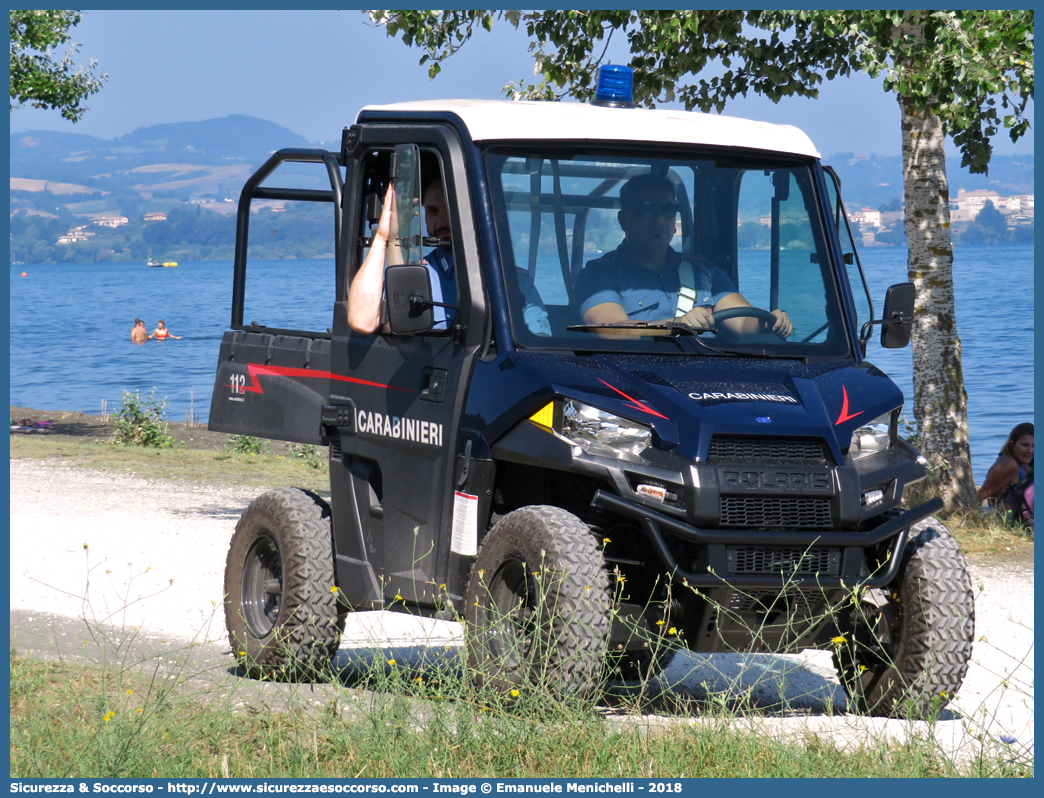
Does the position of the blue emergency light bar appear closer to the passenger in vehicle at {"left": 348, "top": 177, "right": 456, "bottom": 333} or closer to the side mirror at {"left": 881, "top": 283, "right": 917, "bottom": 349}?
the passenger in vehicle at {"left": 348, "top": 177, "right": 456, "bottom": 333}

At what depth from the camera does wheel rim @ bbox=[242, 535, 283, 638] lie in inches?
271

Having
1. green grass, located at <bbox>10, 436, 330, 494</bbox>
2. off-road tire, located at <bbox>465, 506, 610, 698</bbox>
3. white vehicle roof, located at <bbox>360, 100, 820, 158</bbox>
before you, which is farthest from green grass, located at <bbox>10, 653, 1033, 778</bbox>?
green grass, located at <bbox>10, 436, 330, 494</bbox>

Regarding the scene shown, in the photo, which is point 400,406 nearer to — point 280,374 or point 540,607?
point 280,374

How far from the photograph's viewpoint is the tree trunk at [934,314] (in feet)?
40.2

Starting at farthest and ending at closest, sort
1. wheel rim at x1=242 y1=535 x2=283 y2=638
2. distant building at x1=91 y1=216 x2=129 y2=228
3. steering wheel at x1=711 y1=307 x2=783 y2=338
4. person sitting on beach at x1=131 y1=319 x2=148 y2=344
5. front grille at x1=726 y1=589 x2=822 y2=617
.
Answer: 1. distant building at x1=91 y1=216 x2=129 y2=228
2. person sitting on beach at x1=131 y1=319 x2=148 y2=344
3. wheel rim at x1=242 y1=535 x2=283 y2=638
4. steering wheel at x1=711 y1=307 x2=783 y2=338
5. front grille at x1=726 y1=589 x2=822 y2=617

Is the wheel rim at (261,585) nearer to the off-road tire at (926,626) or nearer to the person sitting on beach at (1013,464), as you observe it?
the off-road tire at (926,626)

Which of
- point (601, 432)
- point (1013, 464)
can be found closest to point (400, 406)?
point (601, 432)

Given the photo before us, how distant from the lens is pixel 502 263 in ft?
18.3

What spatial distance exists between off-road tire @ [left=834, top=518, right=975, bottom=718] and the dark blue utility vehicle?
12 mm

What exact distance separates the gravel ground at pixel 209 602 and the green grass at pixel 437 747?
0.20 metres

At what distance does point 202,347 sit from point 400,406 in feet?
207

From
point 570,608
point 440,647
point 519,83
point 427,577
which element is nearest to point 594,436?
point 570,608

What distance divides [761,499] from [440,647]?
3.22m

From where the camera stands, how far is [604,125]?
5.83 metres
